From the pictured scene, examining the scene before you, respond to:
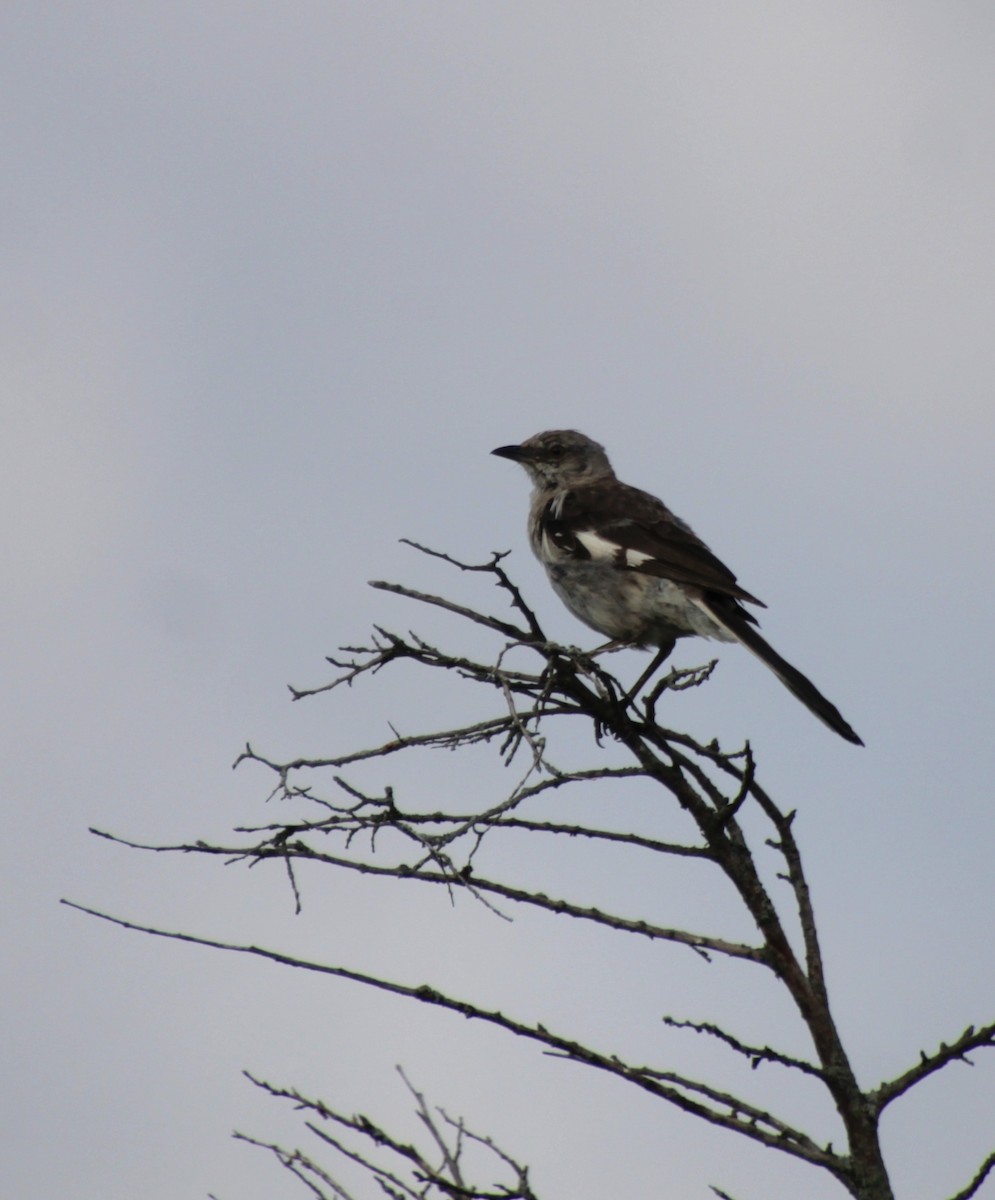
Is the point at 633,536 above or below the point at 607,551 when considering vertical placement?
above

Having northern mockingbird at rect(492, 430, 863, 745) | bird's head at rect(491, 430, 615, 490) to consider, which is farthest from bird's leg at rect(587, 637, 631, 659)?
bird's head at rect(491, 430, 615, 490)

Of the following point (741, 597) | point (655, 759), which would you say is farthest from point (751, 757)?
point (741, 597)

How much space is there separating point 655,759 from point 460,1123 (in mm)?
1181

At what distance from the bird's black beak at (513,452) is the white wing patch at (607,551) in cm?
161

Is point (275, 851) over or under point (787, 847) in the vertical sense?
under

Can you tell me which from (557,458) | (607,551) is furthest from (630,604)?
(557,458)

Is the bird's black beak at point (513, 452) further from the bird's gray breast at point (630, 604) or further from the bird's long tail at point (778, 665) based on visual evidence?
the bird's long tail at point (778, 665)

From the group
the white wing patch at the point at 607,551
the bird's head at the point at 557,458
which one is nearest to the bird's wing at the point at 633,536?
the white wing patch at the point at 607,551

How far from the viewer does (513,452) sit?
796 centimetres

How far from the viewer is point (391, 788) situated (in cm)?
345

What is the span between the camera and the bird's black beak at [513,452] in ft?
26.1

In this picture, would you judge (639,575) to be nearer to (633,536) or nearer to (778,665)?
(633,536)

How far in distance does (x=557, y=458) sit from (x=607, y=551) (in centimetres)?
192

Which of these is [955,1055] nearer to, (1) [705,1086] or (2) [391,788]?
(1) [705,1086]
